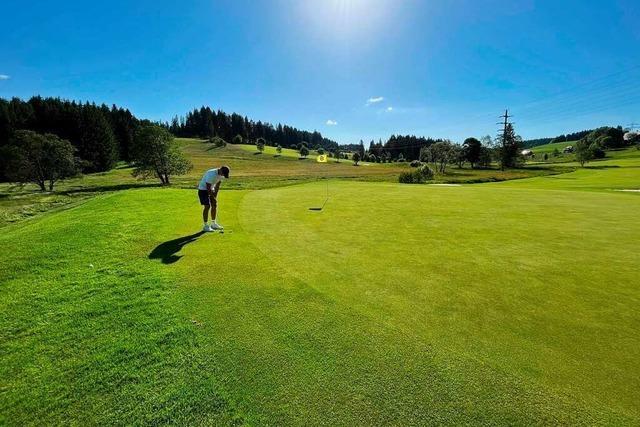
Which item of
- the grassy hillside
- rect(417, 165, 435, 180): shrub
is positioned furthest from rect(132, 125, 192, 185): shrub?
rect(417, 165, 435, 180): shrub

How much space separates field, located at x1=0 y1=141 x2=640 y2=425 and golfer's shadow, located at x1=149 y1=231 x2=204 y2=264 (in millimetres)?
76

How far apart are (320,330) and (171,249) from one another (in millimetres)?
5434

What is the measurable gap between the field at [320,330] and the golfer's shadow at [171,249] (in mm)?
76

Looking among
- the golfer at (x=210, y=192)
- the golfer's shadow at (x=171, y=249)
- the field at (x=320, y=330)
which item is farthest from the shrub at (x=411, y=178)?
the golfer's shadow at (x=171, y=249)

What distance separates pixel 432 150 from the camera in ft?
287

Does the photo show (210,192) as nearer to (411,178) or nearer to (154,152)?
(411,178)

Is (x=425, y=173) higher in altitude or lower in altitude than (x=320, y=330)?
higher

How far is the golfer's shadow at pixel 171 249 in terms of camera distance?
756 cm

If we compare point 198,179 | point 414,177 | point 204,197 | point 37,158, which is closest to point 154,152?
point 198,179

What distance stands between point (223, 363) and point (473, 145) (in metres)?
100

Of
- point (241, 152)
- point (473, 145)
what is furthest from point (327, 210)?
point (241, 152)

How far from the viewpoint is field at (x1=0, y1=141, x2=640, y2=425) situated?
333cm

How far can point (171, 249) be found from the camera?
8.27 meters

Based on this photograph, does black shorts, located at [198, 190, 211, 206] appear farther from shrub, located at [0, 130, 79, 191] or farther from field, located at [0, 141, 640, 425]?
shrub, located at [0, 130, 79, 191]
